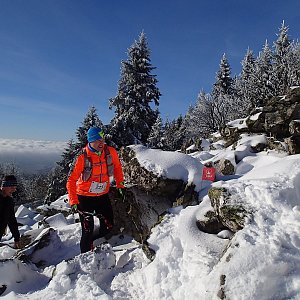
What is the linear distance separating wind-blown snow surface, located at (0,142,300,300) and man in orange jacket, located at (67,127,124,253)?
558 mm

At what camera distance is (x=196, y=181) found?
6262 millimetres

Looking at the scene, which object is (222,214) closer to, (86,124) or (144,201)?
(144,201)

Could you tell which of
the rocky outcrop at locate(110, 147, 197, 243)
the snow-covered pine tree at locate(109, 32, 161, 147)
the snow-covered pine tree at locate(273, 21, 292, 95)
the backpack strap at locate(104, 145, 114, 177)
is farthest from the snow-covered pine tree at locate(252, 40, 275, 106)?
the backpack strap at locate(104, 145, 114, 177)

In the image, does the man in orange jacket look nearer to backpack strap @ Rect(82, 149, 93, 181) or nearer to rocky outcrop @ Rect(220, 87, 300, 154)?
backpack strap @ Rect(82, 149, 93, 181)

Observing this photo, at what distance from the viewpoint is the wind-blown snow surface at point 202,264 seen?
3.22 metres

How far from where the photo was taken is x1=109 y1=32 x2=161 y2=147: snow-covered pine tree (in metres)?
22.7

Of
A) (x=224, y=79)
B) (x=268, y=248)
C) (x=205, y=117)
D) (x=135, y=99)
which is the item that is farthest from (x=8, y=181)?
(x=224, y=79)

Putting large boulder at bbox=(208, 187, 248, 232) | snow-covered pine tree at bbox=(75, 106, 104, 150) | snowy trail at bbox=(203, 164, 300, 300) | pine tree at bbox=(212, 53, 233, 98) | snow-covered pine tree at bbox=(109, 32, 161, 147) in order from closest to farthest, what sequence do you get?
snowy trail at bbox=(203, 164, 300, 300), large boulder at bbox=(208, 187, 248, 232), snow-covered pine tree at bbox=(109, 32, 161, 147), snow-covered pine tree at bbox=(75, 106, 104, 150), pine tree at bbox=(212, 53, 233, 98)

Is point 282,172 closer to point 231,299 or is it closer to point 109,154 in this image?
point 231,299

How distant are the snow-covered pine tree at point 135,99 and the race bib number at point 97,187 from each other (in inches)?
678

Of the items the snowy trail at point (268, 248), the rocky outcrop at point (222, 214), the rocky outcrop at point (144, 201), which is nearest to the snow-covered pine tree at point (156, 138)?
the rocky outcrop at point (144, 201)

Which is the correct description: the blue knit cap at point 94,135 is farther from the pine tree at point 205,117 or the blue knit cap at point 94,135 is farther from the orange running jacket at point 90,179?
the pine tree at point 205,117

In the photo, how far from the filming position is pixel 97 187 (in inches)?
206

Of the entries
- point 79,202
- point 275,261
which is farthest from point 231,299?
point 79,202
